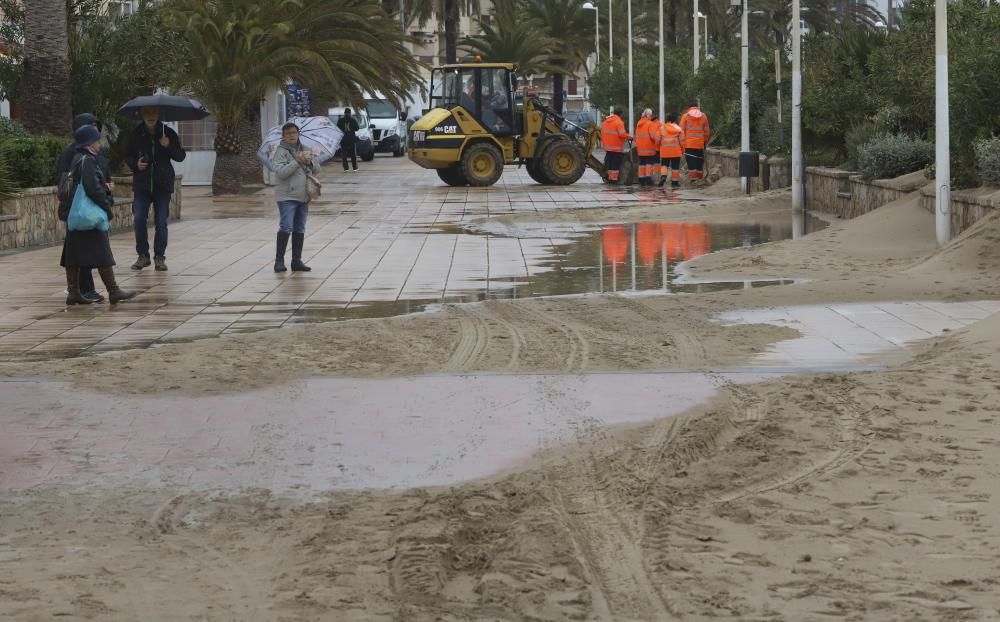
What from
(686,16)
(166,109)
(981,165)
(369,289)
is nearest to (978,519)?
(369,289)

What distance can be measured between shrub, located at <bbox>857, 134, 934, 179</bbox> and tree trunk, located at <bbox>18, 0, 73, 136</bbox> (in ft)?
36.9

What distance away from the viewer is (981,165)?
51.4ft

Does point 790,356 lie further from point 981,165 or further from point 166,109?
point 166,109

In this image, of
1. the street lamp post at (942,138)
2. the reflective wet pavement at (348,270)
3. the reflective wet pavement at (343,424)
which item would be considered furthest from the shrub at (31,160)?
the reflective wet pavement at (343,424)

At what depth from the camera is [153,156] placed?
51.6 feet

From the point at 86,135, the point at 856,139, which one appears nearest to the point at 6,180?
the point at 86,135

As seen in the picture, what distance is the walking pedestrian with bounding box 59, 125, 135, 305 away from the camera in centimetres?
1273

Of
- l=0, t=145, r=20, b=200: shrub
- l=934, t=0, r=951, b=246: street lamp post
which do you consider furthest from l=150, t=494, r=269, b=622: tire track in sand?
l=0, t=145, r=20, b=200: shrub

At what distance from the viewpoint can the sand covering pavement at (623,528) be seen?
4.84 metres

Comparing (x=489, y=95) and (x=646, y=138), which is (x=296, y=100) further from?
(x=646, y=138)

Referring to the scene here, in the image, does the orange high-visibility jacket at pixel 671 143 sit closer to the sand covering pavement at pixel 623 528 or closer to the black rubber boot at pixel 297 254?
the black rubber boot at pixel 297 254

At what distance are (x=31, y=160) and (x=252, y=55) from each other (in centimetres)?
1218

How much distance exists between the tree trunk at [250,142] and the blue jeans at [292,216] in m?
20.5

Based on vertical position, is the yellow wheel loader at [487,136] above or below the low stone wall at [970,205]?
above
